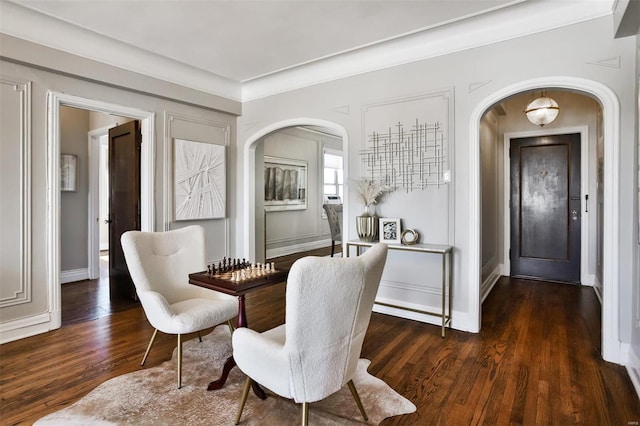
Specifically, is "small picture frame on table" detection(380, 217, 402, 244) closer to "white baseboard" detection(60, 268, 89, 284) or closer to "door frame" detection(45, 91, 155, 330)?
"door frame" detection(45, 91, 155, 330)

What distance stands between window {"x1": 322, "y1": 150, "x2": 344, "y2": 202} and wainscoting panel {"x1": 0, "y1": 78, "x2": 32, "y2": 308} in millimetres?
5946

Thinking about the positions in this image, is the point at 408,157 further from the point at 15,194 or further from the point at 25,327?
the point at 25,327

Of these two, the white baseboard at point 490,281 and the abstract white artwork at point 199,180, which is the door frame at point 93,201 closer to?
the abstract white artwork at point 199,180

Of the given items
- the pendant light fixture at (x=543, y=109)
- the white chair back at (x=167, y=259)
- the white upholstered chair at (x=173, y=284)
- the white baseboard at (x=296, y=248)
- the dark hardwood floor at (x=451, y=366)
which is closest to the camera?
the dark hardwood floor at (x=451, y=366)

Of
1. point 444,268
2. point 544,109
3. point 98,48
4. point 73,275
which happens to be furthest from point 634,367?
point 73,275

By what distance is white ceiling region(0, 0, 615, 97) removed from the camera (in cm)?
287

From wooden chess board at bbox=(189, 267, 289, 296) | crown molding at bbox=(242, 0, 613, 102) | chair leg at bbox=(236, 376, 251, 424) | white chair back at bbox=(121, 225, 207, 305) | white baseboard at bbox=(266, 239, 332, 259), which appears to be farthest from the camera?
white baseboard at bbox=(266, 239, 332, 259)

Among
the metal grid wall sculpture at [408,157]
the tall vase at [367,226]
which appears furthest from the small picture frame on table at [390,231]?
the metal grid wall sculpture at [408,157]

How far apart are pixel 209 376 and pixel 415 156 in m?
2.73

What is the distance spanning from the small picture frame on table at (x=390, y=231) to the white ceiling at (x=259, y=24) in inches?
66.7

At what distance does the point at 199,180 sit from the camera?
4602 mm

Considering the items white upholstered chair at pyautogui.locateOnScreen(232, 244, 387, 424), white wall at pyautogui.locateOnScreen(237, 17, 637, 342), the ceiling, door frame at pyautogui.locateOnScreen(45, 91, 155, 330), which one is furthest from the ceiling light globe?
door frame at pyautogui.locateOnScreen(45, 91, 155, 330)

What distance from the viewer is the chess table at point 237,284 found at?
218 centimetres

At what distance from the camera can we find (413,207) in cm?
364
